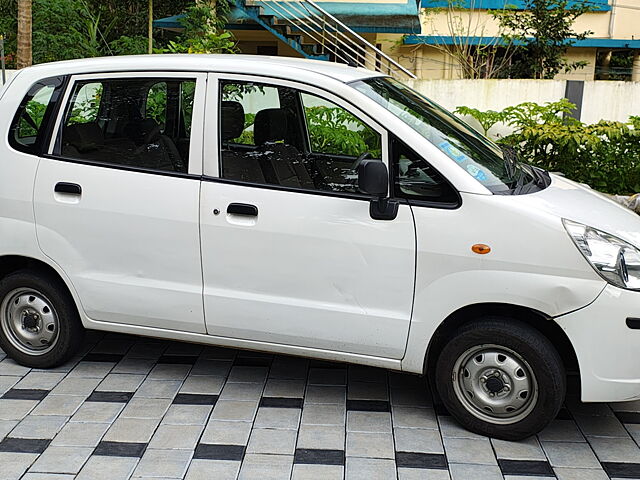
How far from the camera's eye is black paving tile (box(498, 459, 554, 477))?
4006 millimetres

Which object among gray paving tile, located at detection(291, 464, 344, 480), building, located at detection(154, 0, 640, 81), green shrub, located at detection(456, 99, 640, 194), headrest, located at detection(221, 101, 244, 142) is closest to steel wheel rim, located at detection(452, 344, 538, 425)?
gray paving tile, located at detection(291, 464, 344, 480)

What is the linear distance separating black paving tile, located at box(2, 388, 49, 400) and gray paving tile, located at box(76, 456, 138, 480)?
90 centimetres

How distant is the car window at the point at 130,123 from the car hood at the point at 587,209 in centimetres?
195

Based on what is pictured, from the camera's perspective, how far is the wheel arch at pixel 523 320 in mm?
4164

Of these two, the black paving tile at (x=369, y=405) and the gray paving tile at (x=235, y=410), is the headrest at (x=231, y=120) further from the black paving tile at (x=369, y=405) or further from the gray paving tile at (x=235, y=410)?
the black paving tile at (x=369, y=405)

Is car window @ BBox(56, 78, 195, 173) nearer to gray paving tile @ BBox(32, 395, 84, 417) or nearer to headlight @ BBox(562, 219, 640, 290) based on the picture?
gray paving tile @ BBox(32, 395, 84, 417)

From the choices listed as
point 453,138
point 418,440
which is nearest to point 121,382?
point 418,440

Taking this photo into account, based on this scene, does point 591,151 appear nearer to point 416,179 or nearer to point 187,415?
point 416,179

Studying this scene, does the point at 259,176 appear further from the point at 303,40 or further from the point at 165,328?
the point at 303,40

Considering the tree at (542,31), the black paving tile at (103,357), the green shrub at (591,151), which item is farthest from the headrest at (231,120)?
the tree at (542,31)

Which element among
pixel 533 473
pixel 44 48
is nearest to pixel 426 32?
pixel 44 48

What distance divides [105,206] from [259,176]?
0.92 metres

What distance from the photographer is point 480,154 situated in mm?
4668

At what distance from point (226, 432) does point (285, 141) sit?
1.66 m
